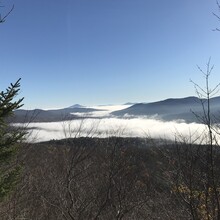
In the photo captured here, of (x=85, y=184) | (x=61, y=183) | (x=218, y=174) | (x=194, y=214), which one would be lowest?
(x=85, y=184)

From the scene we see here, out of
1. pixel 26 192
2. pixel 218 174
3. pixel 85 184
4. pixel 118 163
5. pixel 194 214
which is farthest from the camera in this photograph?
pixel 85 184

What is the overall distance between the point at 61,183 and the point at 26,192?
5640mm

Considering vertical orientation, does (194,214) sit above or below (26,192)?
above

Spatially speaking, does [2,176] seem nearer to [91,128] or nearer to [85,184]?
[91,128]

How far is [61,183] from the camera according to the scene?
595 inches

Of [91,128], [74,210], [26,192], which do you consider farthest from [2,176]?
[26,192]

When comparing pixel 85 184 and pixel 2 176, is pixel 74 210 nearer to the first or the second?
pixel 2 176

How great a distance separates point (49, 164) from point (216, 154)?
72.4ft

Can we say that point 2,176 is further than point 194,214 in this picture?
Yes

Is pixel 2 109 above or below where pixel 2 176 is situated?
above

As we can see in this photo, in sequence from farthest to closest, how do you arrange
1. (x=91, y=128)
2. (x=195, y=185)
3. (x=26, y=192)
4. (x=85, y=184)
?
1. (x=85, y=184)
2. (x=26, y=192)
3. (x=91, y=128)
4. (x=195, y=185)

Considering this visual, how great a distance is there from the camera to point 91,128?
1600 centimetres

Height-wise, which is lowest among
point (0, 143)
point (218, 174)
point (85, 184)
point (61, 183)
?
point (85, 184)

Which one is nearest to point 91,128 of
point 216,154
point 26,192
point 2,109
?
point 26,192
